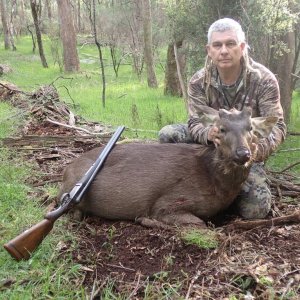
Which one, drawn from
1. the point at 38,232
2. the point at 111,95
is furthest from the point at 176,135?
the point at 111,95

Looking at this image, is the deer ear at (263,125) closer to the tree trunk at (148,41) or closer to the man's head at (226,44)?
the man's head at (226,44)

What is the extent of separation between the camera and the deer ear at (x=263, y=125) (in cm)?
429

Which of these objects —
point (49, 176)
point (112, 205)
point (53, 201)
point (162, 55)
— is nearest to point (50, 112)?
point (49, 176)

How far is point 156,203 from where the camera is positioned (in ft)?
14.9

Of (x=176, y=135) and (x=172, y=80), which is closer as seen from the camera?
(x=176, y=135)

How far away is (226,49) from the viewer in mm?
4836

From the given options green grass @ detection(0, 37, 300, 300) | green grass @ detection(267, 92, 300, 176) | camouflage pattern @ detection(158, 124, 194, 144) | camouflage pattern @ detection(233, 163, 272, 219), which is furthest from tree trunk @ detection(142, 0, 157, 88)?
camouflage pattern @ detection(233, 163, 272, 219)

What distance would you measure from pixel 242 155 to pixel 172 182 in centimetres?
86

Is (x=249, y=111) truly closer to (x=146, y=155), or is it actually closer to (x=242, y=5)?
(x=146, y=155)

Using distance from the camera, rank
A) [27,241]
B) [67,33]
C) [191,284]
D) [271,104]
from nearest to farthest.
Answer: [191,284], [27,241], [271,104], [67,33]

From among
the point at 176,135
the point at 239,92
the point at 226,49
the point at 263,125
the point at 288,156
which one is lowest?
the point at 288,156

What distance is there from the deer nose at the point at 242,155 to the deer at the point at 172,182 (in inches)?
9.5

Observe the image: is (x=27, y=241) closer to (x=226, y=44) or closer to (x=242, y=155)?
(x=242, y=155)

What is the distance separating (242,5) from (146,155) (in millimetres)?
4465
